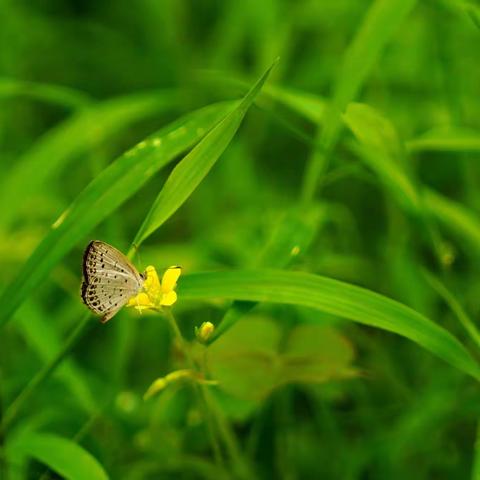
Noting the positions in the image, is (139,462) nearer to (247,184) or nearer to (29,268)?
(29,268)

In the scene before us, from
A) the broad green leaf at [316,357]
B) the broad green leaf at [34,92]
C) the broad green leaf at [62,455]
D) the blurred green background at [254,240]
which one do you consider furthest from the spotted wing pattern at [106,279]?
the broad green leaf at [34,92]

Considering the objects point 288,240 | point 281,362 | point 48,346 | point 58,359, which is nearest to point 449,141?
point 288,240

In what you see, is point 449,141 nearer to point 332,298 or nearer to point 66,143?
point 332,298

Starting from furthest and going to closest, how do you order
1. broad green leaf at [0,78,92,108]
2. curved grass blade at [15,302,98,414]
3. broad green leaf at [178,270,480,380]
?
broad green leaf at [0,78,92,108] < curved grass blade at [15,302,98,414] < broad green leaf at [178,270,480,380]

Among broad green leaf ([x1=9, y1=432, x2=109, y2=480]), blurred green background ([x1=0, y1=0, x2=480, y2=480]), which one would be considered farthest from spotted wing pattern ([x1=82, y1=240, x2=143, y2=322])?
broad green leaf ([x1=9, y1=432, x2=109, y2=480])

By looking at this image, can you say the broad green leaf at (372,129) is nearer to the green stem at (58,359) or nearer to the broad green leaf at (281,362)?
the broad green leaf at (281,362)

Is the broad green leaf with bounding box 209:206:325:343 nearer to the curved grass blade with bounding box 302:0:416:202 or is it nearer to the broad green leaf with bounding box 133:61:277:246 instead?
the curved grass blade with bounding box 302:0:416:202

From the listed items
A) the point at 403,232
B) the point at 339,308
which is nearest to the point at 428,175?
the point at 403,232
